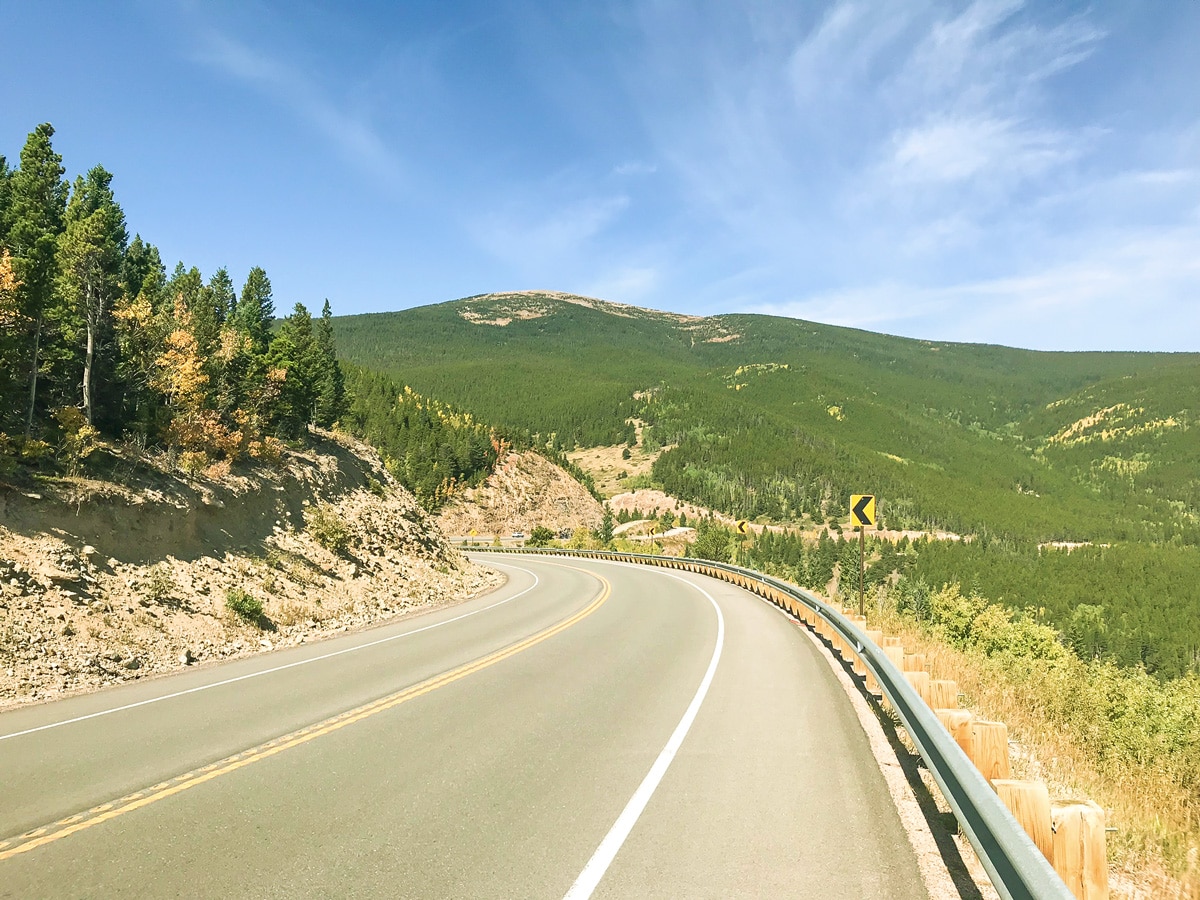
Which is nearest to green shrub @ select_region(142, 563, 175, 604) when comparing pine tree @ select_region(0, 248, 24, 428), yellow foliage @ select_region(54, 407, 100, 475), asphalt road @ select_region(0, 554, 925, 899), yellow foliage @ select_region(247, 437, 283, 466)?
yellow foliage @ select_region(54, 407, 100, 475)

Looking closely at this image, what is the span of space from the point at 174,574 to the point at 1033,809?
58.4 ft

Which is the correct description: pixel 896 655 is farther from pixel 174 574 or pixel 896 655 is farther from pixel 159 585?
pixel 174 574

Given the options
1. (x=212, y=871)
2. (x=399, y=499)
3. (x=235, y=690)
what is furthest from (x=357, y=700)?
(x=399, y=499)

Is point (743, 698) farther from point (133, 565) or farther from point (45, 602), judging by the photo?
point (133, 565)

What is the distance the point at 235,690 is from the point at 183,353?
1601 centimetres

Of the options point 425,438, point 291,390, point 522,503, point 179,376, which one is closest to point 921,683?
point 179,376

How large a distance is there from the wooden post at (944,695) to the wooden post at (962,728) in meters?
1.28

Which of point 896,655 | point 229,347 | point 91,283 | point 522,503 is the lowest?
point 522,503

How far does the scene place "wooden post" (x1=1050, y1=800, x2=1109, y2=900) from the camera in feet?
10.9

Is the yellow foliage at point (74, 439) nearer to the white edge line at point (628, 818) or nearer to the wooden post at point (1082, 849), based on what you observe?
the white edge line at point (628, 818)

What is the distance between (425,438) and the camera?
326ft

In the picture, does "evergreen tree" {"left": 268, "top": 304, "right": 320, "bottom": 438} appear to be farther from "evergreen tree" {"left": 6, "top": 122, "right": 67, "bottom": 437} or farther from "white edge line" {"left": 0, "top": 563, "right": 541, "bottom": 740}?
"white edge line" {"left": 0, "top": 563, "right": 541, "bottom": 740}

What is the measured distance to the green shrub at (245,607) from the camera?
53.7 ft

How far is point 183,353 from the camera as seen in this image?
22469mm
